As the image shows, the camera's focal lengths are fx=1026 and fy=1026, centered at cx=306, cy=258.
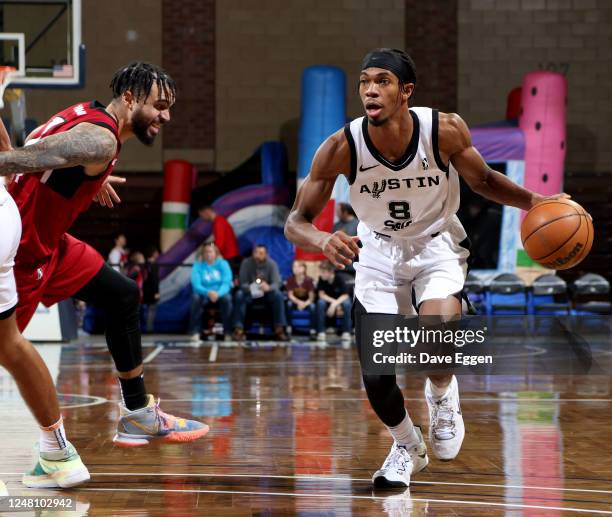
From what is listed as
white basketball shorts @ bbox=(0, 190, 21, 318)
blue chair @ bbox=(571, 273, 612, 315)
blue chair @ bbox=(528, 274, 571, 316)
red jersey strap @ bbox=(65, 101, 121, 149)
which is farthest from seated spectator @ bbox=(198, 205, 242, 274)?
white basketball shorts @ bbox=(0, 190, 21, 318)

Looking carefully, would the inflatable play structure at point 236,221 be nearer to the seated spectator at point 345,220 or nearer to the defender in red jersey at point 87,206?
the seated spectator at point 345,220

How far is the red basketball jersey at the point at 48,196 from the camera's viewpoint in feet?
12.9

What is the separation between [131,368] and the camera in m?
4.52

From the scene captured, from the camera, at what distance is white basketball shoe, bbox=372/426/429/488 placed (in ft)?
13.8

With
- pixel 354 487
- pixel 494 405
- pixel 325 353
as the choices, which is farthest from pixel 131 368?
pixel 325 353

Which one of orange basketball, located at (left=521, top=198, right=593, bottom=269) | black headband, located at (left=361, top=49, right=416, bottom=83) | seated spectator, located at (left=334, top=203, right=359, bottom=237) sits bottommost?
orange basketball, located at (left=521, top=198, right=593, bottom=269)

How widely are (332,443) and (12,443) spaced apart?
165 centimetres

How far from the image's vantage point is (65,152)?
3.50 metres

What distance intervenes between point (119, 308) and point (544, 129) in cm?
1045

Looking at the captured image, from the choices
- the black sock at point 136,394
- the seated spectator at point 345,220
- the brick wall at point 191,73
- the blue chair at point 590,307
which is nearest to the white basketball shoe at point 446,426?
the black sock at point 136,394

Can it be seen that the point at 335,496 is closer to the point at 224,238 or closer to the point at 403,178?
the point at 403,178

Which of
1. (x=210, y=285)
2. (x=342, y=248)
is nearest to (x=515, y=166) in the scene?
(x=210, y=285)

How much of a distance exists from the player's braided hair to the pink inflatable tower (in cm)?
1010

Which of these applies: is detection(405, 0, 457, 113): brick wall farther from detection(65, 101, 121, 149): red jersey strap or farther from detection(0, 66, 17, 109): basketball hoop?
detection(65, 101, 121, 149): red jersey strap
